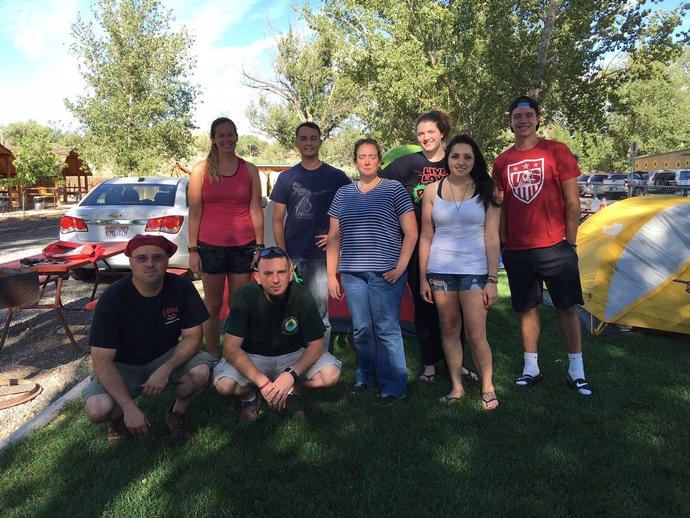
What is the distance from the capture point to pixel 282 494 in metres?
2.67

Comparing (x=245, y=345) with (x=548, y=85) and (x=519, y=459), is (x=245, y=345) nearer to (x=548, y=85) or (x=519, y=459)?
(x=519, y=459)

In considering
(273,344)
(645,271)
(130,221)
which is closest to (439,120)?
(273,344)

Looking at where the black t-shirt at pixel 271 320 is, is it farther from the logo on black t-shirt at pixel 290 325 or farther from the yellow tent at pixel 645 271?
the yellow tent at pixel 645 271

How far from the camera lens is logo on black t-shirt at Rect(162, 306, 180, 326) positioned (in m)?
3.24

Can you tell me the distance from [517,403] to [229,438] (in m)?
1.93

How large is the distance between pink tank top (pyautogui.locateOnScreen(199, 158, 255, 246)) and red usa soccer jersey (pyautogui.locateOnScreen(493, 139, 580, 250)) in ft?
6.00

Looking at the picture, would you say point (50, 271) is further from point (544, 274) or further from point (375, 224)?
point (544, 274)

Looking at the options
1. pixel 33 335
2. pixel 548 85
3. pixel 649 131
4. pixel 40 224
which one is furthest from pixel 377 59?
pixel 649 131

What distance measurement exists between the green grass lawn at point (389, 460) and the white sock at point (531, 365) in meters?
0.12

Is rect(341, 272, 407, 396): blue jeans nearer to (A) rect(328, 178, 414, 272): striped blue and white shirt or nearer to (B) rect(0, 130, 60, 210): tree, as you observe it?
(A) rect(328, 178, 414, 272): striped blue and white shirt

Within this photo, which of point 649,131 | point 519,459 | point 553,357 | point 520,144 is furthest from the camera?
point 649,131

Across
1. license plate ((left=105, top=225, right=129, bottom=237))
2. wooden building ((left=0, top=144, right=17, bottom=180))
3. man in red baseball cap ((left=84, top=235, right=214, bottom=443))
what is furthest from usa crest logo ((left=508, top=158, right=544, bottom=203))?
wooden building ((left=0, top=144, right=17, bottom=180))

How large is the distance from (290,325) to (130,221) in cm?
469

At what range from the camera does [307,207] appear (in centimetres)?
391
